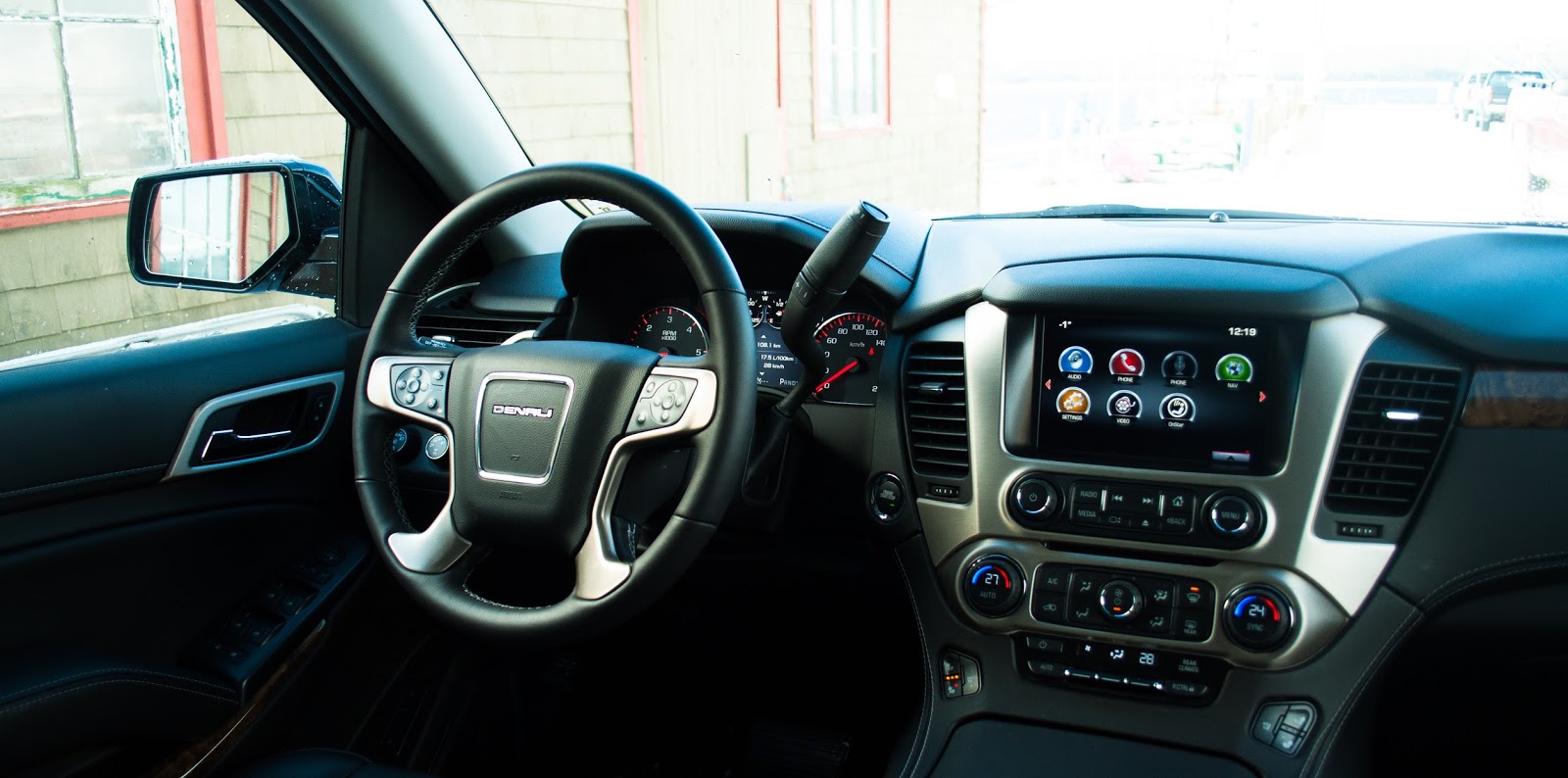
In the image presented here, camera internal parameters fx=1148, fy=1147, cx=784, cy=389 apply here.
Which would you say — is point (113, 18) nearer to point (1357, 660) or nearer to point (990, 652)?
point (990, 652)

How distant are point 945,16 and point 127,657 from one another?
20.2 feet

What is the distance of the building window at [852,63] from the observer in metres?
6.37

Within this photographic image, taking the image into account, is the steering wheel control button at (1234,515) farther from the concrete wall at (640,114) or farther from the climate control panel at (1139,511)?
the concrete wall at (640,114)

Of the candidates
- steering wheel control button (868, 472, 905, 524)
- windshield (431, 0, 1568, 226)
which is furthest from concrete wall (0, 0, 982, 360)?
steering wheel control button (868, 472, 905, 524)

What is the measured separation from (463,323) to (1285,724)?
1.73m

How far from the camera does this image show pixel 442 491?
2223mm

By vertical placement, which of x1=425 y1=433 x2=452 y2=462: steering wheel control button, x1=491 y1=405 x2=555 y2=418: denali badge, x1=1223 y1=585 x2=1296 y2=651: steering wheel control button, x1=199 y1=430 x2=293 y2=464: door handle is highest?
x1=491 y1=405 x2=555 y2=418: denali badge

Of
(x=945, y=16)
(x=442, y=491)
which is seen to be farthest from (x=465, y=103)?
(x=945, y=16)

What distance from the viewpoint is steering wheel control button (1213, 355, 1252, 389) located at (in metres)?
1.85

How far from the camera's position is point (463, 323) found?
2.40 m

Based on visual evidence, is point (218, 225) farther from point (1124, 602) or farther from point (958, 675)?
point (1124, 602)

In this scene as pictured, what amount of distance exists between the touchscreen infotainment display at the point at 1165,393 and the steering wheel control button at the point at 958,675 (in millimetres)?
420

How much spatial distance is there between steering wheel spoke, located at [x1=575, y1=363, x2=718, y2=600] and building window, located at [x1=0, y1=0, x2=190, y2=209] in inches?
64.7

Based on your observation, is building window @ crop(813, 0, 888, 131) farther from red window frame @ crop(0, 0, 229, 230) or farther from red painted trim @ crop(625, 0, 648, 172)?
red window frame @ crop(0, 0, 229, 230)
